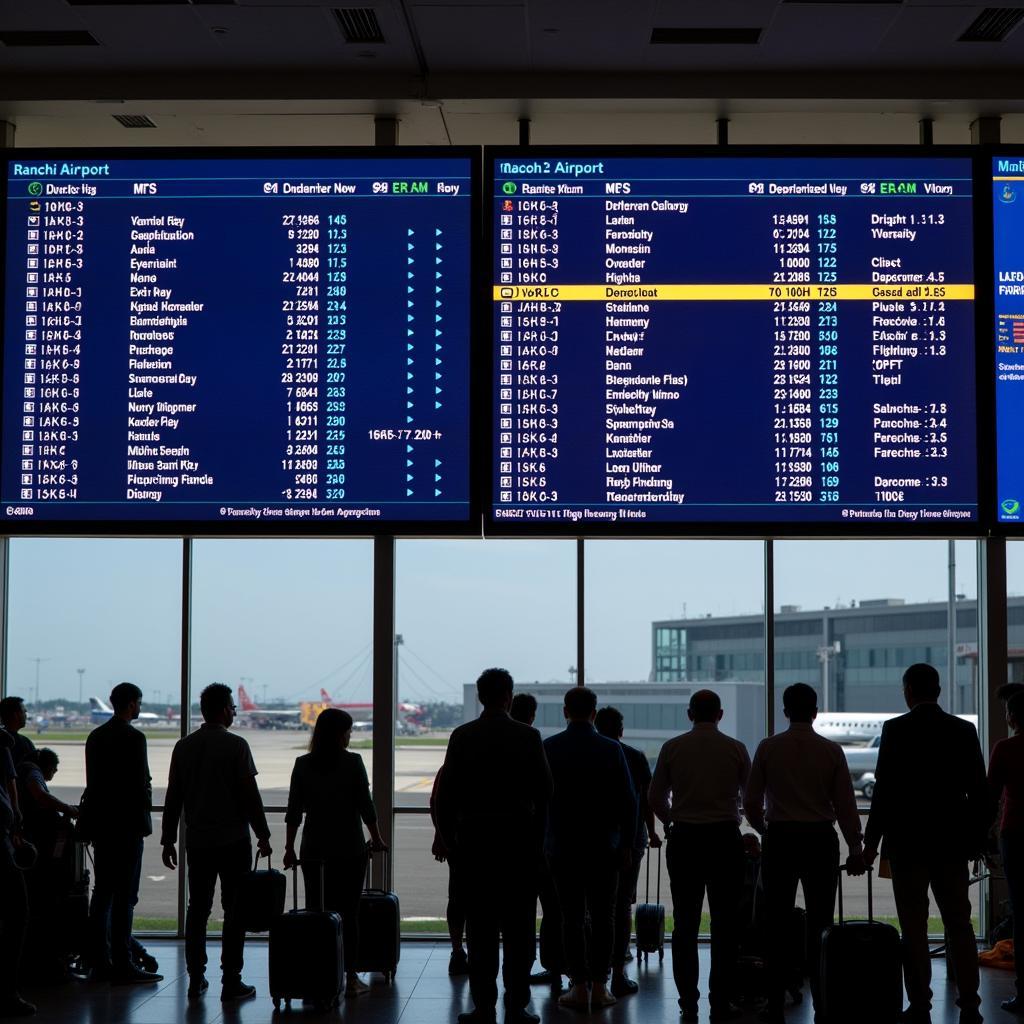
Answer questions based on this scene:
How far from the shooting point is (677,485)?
6.55 m

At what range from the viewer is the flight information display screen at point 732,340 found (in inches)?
258

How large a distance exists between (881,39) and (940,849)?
421 cm

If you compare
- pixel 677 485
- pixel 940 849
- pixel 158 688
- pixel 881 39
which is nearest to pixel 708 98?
pixel 881 39

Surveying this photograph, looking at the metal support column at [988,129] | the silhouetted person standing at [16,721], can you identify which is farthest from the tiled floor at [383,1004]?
the metal support column at [988,129]

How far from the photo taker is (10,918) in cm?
541

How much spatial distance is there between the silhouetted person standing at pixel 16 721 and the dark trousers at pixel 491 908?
112 inches

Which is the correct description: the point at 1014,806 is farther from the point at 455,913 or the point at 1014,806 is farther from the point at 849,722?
the point at 849,722

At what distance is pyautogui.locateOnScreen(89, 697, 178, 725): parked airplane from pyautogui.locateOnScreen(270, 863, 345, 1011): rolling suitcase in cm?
252

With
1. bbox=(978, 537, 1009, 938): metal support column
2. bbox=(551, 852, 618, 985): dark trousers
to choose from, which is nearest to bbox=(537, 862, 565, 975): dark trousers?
bbox=(551, 852, 618, 985): dark trousers

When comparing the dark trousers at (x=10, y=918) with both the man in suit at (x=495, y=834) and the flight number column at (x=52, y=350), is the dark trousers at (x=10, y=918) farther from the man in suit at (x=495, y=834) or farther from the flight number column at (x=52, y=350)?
the flight number column at (x=52, y=350)

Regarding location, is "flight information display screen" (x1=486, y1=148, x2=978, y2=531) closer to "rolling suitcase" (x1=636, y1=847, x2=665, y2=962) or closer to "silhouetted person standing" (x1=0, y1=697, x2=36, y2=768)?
"rolling suitcase" (x1=636, y1=847, x2=665, y2=962)

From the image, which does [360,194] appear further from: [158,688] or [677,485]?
[158,688]

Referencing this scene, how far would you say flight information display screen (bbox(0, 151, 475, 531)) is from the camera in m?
6.64

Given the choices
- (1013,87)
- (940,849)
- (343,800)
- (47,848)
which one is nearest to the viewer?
(940,849)
